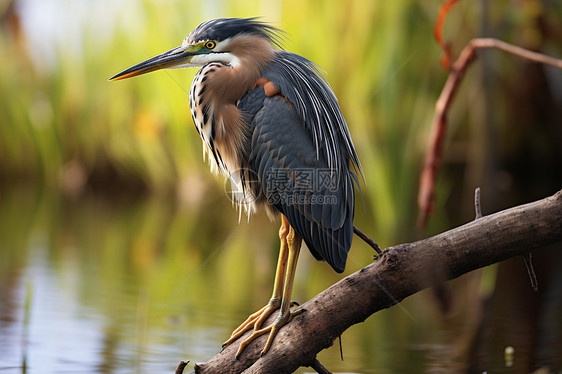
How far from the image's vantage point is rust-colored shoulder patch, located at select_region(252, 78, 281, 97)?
8.36 feet

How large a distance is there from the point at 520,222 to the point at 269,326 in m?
0.88

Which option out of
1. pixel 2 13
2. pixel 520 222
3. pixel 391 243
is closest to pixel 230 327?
pixel 520 222

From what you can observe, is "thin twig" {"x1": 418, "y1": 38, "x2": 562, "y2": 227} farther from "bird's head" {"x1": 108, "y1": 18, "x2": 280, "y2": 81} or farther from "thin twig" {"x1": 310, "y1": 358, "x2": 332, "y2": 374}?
"thin twig" {"x1": 310, "y1": 358, "x2": 332, "y2": 374}

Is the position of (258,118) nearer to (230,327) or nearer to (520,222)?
(520,222)

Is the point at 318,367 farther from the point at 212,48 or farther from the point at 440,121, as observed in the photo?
the point at 440,121

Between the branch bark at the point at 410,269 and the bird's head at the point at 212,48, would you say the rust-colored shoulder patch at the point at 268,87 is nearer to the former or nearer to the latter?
the bird's head at the point at 212,48

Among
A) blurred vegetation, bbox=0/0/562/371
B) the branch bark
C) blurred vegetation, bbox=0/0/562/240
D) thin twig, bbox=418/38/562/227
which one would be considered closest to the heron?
the branch bark

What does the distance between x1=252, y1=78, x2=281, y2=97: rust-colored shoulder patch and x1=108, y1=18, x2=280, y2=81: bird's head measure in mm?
101

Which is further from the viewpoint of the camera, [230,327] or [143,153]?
[143,153]

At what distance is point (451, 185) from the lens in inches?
352

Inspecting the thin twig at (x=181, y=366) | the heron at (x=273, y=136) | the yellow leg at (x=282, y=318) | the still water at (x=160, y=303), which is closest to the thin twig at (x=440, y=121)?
the still water at (x=160, y=303)

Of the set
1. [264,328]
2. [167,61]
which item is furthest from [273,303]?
[167,61]

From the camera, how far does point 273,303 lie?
2.55m

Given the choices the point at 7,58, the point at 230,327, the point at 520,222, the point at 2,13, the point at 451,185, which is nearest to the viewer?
the point at 520,222
